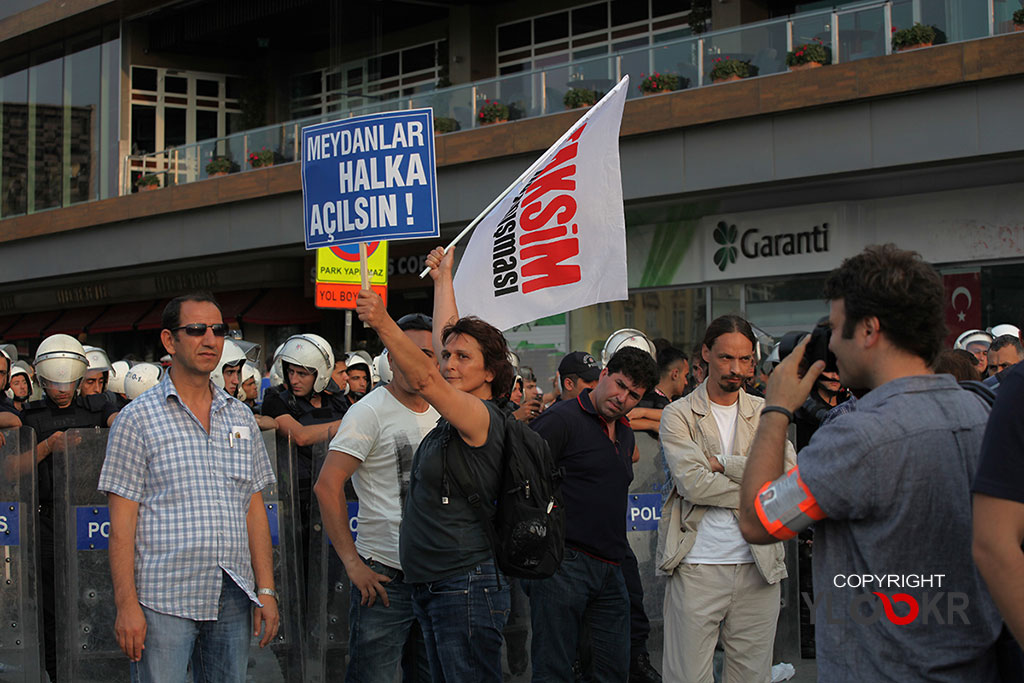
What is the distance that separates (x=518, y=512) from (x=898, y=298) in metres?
1.87

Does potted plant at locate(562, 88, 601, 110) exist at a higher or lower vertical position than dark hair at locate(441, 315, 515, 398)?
higher

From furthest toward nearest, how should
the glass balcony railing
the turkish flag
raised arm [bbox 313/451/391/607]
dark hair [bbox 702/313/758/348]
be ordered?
the turkish flag, the glass balcony railing, dark hair [bbox 702/313/758/348], raised arm [bbox 313/451/391/607]

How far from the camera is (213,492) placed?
446 centimetres

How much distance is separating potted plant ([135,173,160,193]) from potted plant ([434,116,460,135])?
851 centimetres

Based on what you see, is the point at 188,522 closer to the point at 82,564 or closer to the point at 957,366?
the point at 82,564

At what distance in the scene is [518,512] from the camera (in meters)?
4.26

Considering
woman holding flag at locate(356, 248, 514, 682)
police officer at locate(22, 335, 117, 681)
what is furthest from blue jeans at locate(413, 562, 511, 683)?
police officer at locate(22, 335, 117, 681)

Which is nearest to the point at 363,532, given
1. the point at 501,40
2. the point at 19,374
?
the point at 19,374

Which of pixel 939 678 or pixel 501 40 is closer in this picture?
pixel 939 678

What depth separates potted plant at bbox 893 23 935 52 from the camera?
50.8 ft

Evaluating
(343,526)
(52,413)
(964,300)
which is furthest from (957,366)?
(964,300)

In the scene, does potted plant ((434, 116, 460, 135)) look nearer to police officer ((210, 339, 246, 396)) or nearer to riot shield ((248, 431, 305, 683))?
police officer ((210, 339, 246, 396))

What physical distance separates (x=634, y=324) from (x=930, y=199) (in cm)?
558

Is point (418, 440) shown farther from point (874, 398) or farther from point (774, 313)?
point (774, 313)
